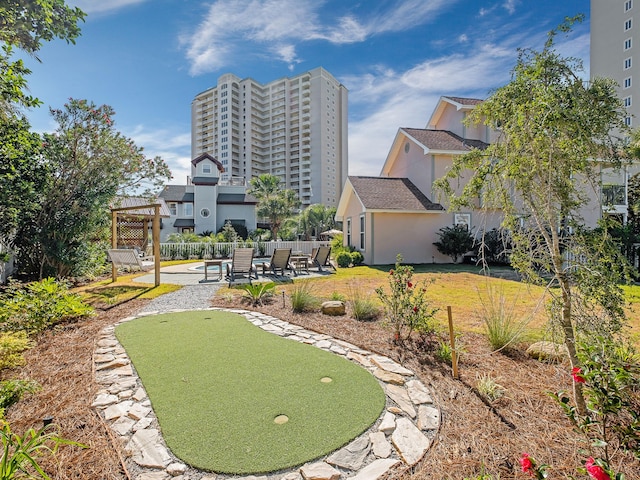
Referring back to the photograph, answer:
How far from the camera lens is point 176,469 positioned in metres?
2.29

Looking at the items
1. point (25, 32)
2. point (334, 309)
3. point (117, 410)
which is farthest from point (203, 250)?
point (117, 410)

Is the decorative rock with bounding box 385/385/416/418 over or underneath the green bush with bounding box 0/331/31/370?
underneath

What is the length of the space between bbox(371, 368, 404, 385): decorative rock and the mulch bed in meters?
0.31

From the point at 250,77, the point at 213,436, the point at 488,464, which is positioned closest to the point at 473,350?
the point at 488,464

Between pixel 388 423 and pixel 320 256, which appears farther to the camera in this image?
pixel 320 256

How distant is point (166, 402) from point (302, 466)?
1692mm

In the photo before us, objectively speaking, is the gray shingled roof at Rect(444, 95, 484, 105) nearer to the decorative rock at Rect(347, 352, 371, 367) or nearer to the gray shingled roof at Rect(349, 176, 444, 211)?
the gray shingled roof at Rect(349, 176, 444, 211)

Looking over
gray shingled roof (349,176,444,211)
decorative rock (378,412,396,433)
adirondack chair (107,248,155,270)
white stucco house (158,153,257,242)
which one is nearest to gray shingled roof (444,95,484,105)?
gray shingled roof (349,176,444,211)

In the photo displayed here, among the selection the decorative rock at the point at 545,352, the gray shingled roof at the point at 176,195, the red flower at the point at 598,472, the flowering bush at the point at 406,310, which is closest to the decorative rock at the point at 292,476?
the red flower at the point at 598,472

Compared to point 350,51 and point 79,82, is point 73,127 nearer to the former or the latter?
point 79,82

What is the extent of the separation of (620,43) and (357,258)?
41.4 m

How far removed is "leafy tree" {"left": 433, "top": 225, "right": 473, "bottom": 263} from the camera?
16625 millimetres

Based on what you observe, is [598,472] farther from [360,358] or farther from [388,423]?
[360,358]

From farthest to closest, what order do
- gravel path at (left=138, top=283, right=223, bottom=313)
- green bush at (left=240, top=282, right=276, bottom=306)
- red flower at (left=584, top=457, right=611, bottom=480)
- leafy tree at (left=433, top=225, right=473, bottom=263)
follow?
leafy tree at (left=433, top=225, right=473, bottom=263)
green bush at (left=240, top=282, right=276, bottom=306)
gravel path at (left=138, top=283, right=223, bottom=313)
red flower at (left=584, top=457, right=611, bottom=480)
